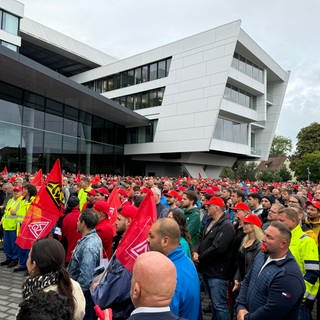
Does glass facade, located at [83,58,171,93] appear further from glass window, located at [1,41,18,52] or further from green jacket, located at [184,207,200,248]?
green jacket, located at [184,207,200,248]

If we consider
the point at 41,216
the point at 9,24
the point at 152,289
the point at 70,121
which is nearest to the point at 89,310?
the point at 41,216

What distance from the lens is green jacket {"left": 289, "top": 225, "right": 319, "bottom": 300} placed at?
3.66 m

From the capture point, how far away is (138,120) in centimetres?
3294

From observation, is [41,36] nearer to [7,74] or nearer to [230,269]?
[7,74]

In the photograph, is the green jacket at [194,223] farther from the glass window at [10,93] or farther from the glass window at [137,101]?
the glass window at [137,101]

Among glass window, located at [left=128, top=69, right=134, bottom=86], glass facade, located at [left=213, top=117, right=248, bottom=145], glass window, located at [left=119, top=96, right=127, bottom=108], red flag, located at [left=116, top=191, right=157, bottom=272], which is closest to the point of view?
red flag, located at [left=116, top=191, right=157, bottom=272]

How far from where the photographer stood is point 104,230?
424 cm

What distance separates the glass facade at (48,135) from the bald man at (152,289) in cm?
2201

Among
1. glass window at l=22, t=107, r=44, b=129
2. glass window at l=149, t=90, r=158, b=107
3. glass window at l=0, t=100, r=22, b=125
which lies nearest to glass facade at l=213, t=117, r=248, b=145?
glass window at l=149, t=90, r=158, b=107

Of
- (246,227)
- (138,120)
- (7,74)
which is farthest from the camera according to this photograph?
(138,120)

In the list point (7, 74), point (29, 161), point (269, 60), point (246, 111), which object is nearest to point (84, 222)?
point (7, 74)

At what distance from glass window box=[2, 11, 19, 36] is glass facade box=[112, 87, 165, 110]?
42.8 feet

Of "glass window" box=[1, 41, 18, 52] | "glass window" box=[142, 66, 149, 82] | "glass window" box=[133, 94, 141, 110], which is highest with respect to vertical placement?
"glass window" box=[142, 66, 149, 82]

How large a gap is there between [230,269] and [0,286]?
4182mm
